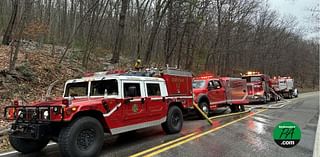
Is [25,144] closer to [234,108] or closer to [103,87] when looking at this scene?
[103,87]

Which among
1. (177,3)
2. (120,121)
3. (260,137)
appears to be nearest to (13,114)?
(120,121)

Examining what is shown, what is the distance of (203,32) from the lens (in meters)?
32.2

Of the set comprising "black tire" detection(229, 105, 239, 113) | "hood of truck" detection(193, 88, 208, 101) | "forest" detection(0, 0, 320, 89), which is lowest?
"black tire" detection(229, 105, 239, 113)

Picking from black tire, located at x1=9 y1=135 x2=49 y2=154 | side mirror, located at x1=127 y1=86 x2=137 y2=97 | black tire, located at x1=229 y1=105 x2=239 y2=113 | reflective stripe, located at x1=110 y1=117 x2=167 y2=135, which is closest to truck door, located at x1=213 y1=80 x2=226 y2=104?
black tire, located at x1=229 y1=105 x2=239 y2=113

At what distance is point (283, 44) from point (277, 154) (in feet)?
188

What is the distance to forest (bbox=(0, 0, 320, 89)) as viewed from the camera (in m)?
21.0

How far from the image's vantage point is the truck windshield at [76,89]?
28.7 feet

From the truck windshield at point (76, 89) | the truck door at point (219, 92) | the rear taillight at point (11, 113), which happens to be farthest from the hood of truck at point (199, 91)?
the rear taillight at point (11, 113)

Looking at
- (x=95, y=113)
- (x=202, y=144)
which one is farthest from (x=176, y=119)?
(x=95, y=113)

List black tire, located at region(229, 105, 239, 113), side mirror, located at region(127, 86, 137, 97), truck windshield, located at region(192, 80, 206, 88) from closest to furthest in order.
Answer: side mirror, located at region(127, 86, 137, 97) → truck windshield, located at region(192, 80, 206, 88) → black tire, located at region(229, 105, 239, 113)

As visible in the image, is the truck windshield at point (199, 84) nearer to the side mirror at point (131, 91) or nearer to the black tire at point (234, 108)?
the black tire at point (234, 108)

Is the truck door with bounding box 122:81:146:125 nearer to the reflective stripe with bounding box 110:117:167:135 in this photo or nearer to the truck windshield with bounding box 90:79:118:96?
the reflective stripe with bounding box 110:117:167:135

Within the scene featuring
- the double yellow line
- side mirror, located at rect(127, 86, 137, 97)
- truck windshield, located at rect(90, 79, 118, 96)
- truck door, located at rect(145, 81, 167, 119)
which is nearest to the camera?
the double yellow line

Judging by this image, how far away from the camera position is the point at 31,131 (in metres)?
6.50
